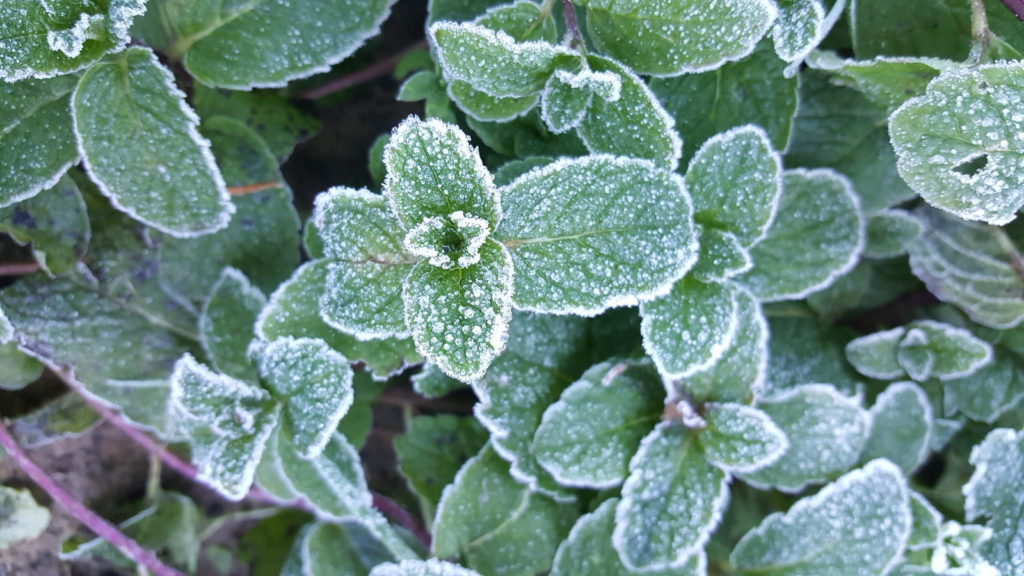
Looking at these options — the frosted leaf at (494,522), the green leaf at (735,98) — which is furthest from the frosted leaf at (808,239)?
the frosted leaf at (494,522)

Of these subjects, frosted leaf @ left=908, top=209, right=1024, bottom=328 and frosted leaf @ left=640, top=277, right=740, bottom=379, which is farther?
frosted leaf @ left=908, top=209, right=1024, bottom=328

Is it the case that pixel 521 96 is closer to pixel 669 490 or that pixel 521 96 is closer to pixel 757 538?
pixel 669 490

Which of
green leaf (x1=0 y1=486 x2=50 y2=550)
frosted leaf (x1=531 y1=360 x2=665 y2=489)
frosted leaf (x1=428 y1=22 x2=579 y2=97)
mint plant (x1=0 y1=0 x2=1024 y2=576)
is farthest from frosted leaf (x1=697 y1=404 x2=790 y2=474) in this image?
green leaf (x1=0 y1=486 x2=50 y2=550)

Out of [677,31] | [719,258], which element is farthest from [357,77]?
[719,258]

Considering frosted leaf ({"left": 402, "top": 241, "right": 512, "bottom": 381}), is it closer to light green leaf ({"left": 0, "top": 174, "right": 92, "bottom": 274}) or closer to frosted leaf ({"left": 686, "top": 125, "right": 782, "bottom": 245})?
frosted leaf ({"left": 686, "top": 125, "right": 782, "bottom": 245})

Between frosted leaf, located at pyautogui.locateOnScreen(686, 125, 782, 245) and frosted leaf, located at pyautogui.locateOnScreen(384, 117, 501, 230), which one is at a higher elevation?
frosted leaf, located at pyautogui.locateOnScreen(384, 117, 501, 230)

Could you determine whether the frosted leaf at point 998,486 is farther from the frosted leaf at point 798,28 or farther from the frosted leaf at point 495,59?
the frosted leaf at point 495,59

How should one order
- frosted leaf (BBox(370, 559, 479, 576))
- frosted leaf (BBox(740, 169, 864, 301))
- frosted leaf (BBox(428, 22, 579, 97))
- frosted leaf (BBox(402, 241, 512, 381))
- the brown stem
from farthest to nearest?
the brown stem, frosted leaf (BBox(740, 169, 864, 301)), frosted leaf (BBox(370, 559, 479, 576)), frosted leaf (BBox(428, 22, 579, 97)), frosted leaf (BBox(402, 241, 512, 381))
